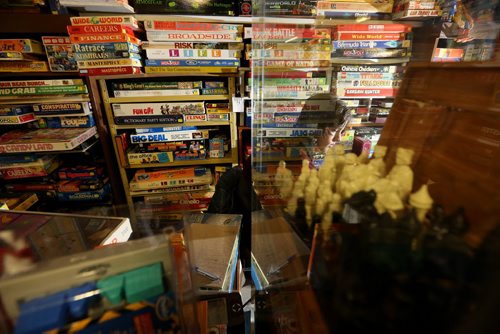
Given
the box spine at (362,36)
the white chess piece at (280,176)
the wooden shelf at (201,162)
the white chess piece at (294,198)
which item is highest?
the box spine at (362,36)

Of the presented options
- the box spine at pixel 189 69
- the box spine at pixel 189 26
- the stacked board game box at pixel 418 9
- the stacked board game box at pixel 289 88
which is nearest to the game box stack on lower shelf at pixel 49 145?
the box spine at pixel 189 69

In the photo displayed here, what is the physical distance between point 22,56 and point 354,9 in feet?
5.43

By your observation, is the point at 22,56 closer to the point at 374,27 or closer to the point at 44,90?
the point at 44,90

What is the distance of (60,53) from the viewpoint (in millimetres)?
1235

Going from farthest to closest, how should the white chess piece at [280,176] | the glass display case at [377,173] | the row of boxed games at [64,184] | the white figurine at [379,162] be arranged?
1. the row of boxed games at [64,184]
2. the white chess piece at [280,176]
3. the white figurine at [379,162]
4. the glass display case at [377,173]

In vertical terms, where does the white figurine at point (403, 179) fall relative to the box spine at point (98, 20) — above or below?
below

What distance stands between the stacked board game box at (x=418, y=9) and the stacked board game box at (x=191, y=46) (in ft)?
2.47

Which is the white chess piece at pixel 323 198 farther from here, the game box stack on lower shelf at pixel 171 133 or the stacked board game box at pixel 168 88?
the stacked board game box at pixel 168 88

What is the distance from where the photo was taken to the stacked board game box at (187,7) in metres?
1.20

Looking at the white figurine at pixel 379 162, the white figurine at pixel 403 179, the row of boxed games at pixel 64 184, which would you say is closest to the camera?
the white figurine at pixel 403 179

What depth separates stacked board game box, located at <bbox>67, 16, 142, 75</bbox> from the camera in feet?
3.70

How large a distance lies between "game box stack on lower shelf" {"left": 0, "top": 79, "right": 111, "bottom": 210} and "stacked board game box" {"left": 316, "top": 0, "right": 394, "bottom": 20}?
1.33 meters

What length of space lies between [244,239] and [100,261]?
40.4 inches

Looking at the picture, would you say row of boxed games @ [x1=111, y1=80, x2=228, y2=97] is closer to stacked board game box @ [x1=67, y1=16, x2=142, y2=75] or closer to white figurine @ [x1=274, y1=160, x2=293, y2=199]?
stacked board game box @ [x1=67, y1=16, x2=142, y2=75]
